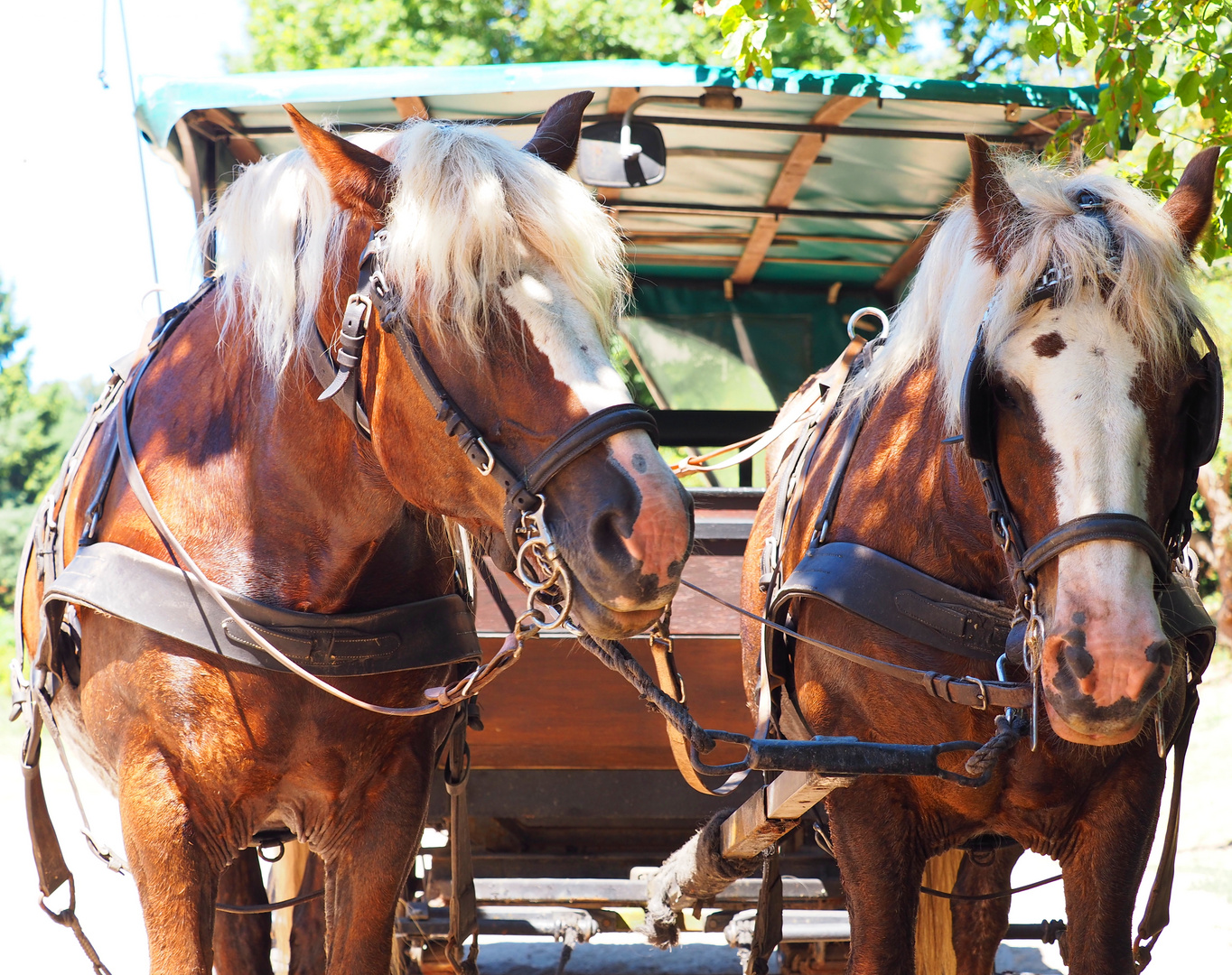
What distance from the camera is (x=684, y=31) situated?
38.1ft

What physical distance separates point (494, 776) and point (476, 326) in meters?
2.12

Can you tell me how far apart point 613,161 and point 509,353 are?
82.7 inches

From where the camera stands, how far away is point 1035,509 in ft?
5.64

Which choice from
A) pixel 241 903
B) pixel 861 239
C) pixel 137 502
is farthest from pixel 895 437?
pixel 861 239

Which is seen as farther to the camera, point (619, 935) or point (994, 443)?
point (619, 935)

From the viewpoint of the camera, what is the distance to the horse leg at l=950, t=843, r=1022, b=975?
9.30 ft

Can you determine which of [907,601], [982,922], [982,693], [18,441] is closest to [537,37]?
[982,922]

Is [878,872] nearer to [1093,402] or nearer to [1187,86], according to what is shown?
[1093,402]

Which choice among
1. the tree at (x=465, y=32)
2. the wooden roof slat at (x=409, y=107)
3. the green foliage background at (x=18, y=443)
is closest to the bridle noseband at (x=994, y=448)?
the wooden roof slat at (x=409, y=107)

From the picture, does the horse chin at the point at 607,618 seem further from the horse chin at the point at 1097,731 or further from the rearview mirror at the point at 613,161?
the rearview mirror at the point at 613,161

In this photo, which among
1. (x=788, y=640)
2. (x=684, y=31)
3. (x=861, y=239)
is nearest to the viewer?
(x=788, y=640)

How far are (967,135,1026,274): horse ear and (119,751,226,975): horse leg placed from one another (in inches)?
65.5

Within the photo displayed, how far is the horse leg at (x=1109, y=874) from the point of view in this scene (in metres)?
2.03

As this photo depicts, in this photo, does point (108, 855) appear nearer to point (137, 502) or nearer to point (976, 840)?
point (137, 502)
